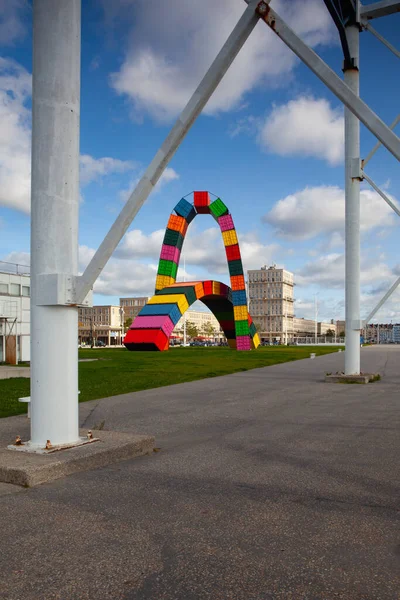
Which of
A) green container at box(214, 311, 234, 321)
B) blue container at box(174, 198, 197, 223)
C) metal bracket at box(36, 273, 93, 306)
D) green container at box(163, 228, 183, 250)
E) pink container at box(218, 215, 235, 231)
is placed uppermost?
blue container at box(174, 198, 197, 223)

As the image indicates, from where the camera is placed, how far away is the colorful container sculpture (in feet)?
109

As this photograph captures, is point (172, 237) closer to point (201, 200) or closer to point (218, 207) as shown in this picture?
point (201, 200)

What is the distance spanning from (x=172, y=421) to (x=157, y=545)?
5.74 meters

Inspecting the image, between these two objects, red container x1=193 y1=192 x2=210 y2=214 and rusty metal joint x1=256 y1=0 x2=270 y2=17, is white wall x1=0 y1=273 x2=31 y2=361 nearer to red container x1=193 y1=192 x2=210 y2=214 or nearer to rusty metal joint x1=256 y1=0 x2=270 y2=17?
red container x1=193 y1=192 x2=210 y2=214

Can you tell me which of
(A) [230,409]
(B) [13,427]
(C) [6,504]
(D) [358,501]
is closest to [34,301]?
(C) [6,504]

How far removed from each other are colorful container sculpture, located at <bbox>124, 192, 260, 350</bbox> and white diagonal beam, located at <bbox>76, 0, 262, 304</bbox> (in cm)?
2626

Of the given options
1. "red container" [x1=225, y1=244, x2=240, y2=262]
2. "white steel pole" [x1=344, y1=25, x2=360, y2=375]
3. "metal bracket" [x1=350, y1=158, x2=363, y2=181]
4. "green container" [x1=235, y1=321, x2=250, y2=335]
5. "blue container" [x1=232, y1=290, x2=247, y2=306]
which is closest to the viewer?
"metal bracket" [x1=350, y1=158, x2=363, y2=181]

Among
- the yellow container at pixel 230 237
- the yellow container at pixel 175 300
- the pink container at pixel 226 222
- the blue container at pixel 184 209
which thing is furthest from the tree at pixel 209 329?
the yellow container at pixel 175 300

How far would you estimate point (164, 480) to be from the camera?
5328 millimetres

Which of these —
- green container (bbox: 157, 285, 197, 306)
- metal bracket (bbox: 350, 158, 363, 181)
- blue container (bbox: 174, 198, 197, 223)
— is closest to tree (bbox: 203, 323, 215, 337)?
blue container (bbox: 174, 198, 197, 223)

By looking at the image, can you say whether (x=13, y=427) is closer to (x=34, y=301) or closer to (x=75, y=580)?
(x=34, y=301)

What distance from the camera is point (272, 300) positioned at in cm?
18325

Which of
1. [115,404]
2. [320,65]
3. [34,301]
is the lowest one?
[115,404]

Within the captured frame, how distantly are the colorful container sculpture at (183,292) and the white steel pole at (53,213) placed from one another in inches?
1037
